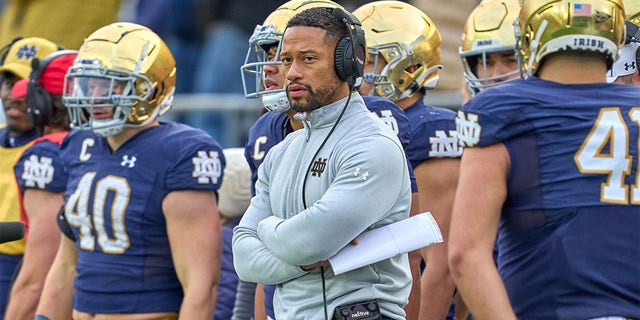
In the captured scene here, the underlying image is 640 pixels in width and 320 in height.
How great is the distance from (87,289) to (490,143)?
223cm

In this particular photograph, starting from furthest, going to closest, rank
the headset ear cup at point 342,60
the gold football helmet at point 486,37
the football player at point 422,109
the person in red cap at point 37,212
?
1. the person in red cap at point 37,212
2. the gold football helmet at point 486,37
3. the football player at point 422,109
4. the headset ear cup at point 342,60

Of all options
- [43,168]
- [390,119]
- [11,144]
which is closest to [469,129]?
[390,119]

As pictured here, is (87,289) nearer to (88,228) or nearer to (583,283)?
(88,228)

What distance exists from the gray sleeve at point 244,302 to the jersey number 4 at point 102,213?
656 millimetres

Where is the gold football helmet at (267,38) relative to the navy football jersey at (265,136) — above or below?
above

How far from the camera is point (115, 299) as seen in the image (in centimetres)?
534

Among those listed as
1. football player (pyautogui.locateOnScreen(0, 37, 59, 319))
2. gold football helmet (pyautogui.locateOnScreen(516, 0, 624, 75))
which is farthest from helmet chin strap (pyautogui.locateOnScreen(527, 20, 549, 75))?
football player (pyautogui.locateOnScreen(0, 37, 59, 319))

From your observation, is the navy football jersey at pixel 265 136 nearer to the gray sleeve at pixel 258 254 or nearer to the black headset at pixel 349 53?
the gray sleeve at pixel 258 254

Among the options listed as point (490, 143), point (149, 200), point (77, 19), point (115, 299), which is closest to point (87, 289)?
point (115, 299)

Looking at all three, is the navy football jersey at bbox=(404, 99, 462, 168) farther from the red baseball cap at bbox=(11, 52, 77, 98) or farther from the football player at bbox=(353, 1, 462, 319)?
the red baseball cap at bbox=(11, 52, 77, 98)

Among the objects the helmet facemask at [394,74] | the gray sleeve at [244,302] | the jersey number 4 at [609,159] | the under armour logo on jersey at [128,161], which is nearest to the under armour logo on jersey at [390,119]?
the helmet facemask at [394,74]

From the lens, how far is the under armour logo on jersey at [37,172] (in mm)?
6020

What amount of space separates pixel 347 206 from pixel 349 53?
56cm

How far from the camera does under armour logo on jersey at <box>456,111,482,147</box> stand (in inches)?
153
